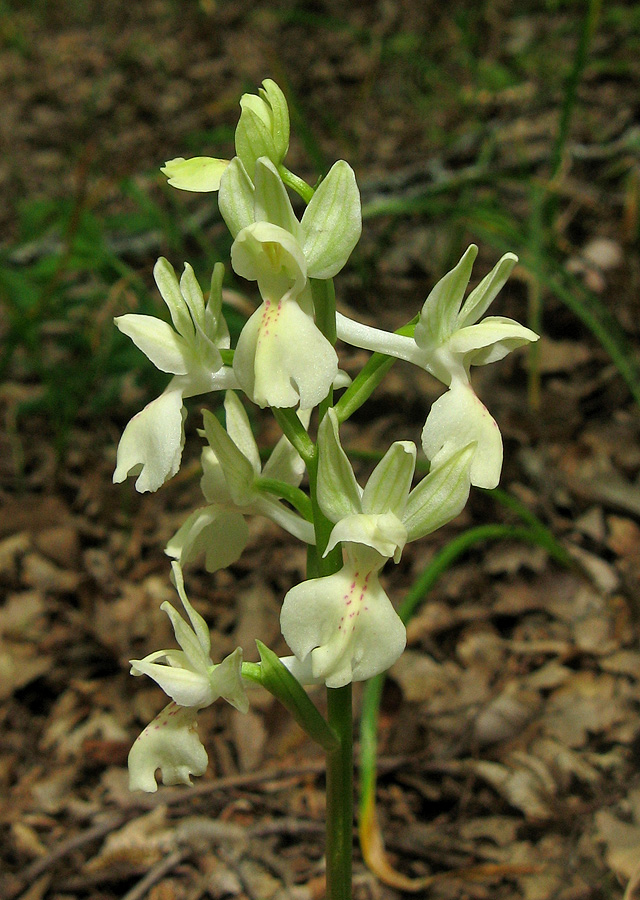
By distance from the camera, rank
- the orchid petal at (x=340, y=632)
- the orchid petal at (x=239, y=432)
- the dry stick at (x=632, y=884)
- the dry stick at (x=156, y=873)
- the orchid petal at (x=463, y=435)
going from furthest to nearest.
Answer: the dry stick at (x=156, y=873), the dry stick at (x=632, y=884), the orchid petal at (x=239, y=432), the orchid petal at (x=463, y=435), the orchid petal at (x=340, y=632)

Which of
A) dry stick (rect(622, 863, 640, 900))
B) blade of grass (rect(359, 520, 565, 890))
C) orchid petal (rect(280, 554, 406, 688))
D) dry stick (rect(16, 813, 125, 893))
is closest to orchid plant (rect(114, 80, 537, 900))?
orchid petal (rect(280, 554, 406, 688))

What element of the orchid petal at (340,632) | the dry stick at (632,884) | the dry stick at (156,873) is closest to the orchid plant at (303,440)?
the orchid petal at (340,632)

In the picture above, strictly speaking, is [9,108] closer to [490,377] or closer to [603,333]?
[490,377]

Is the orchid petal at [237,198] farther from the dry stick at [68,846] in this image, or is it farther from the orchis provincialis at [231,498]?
the dry stick at [68,846]

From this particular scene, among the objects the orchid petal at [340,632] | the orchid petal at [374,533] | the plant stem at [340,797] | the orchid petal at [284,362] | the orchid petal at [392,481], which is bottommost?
the plant stem at [340,797]

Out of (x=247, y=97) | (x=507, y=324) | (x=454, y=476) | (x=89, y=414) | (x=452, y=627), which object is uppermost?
(x=247, y=97)

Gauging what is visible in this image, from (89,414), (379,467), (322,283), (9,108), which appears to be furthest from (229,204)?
(9,108)

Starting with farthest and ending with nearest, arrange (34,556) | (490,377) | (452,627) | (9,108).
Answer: (9,108)
(490,377)
(34,556)
(452,627)

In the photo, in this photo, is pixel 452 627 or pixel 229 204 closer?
pixel 229 204
